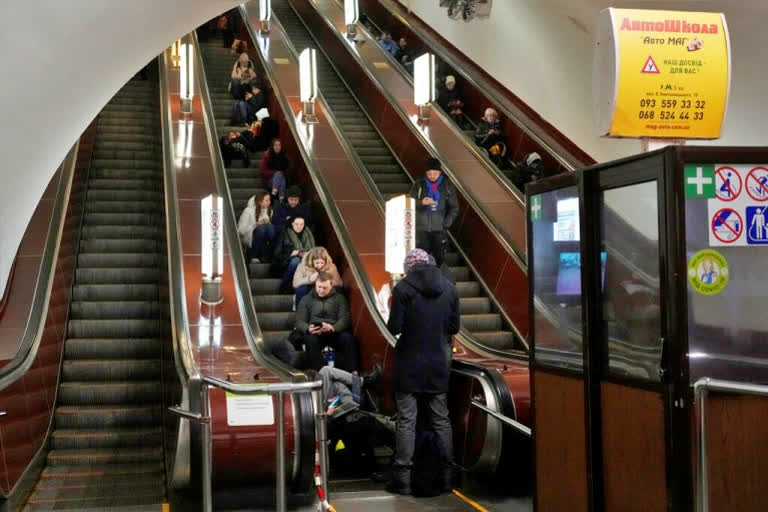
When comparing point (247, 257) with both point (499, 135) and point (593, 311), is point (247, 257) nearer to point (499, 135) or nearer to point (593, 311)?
point (499, 135)

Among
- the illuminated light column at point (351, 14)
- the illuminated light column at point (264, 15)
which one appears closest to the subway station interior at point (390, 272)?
the illuminated light column at point (264, 15)

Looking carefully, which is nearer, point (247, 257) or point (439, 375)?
point (439, 375)

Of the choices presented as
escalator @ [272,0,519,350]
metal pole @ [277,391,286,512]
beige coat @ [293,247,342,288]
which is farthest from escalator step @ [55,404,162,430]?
metal pole @ [277,391,286,512]

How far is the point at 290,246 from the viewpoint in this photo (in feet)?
36.3

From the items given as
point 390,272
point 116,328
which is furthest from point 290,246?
point 116,328

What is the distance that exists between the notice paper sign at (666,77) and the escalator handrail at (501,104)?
6.83 m

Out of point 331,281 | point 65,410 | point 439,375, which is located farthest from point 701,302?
point 65,410

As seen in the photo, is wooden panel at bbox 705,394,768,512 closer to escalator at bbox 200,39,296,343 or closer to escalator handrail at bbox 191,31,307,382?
escalator handrail at bbox 191,31,307,382

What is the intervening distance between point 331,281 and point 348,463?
7.01 feet

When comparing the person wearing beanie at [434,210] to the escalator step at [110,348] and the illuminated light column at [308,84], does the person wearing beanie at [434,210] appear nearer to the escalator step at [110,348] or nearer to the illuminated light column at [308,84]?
the escalator step at [110,348]

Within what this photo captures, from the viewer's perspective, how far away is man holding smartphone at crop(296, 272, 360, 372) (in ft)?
29.1

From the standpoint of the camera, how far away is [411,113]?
49.5 ft

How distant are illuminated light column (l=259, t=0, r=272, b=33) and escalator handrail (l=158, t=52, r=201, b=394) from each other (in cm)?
497

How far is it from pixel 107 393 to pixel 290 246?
9.44ft
